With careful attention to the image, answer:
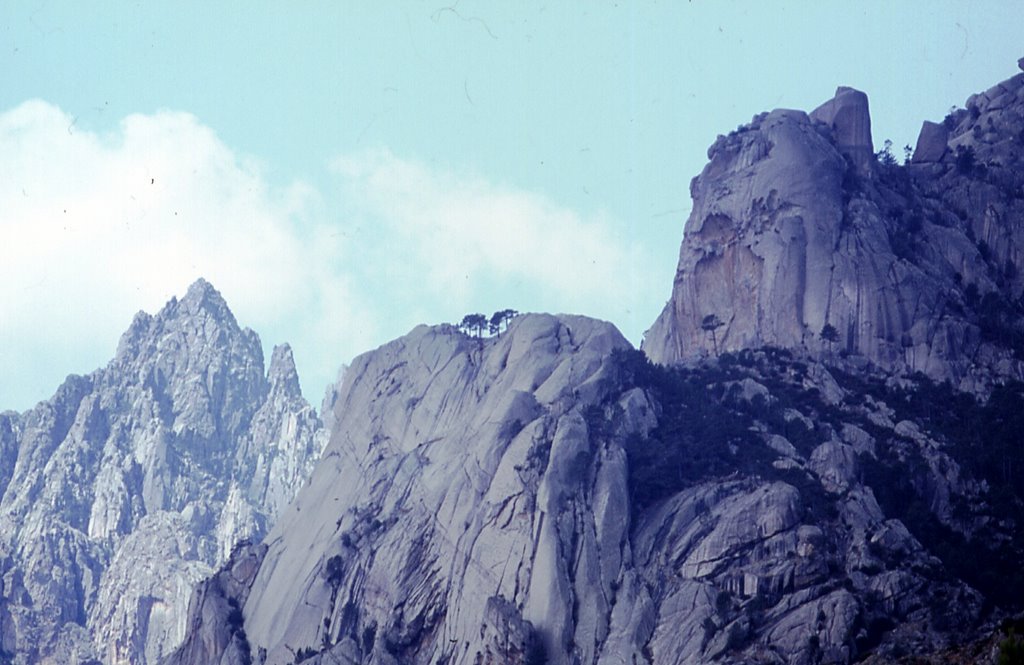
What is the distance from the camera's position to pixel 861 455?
13488 cm

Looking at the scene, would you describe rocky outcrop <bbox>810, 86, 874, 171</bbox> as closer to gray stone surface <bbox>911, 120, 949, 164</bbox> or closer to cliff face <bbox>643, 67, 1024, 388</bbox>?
cliff face <bbox>643, 67, 1024, 388</bbox>

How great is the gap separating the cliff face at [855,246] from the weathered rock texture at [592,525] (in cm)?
849

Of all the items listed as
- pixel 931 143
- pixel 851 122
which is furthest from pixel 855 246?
pixel 931 143

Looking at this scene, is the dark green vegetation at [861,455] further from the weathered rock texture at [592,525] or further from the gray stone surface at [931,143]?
the gray stone surface at [931,143]

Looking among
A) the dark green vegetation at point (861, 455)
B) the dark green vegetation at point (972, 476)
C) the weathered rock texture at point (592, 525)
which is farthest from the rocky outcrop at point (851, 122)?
the dark green vegetation at point (972, 476)

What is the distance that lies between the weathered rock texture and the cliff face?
27.9 feet

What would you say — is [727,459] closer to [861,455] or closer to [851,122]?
[861,455]

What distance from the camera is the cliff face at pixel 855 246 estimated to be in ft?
499

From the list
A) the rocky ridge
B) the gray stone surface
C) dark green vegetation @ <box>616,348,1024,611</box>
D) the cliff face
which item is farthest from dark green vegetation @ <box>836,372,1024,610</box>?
the gray stone surface

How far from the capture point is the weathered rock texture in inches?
4577

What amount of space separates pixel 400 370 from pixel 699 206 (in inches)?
1465

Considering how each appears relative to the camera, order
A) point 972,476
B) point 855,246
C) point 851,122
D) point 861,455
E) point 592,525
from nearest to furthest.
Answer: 1. point 592,525
2. point 972,476
3. point 861,455
4. point 855,246
5. point 851,122

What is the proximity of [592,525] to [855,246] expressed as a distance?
4731cm

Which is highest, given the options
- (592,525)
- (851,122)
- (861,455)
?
(851,122)
